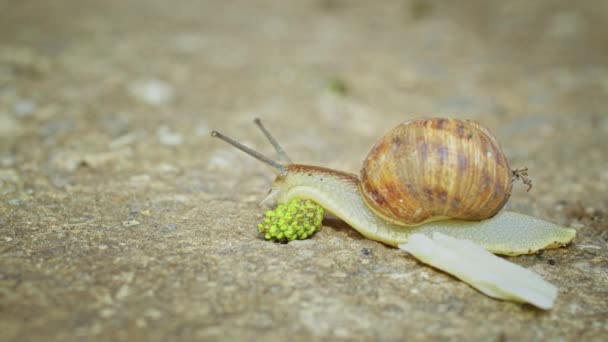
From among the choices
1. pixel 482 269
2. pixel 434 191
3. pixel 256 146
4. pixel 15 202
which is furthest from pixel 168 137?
pixel 482 269

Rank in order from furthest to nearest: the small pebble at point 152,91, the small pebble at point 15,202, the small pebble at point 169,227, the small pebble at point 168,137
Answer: the small pebble at point 152,91
the small pebble at point 168,137
the small pebble at point 15,202
the small pebble at point 169,227

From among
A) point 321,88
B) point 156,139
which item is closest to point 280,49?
point 321,88

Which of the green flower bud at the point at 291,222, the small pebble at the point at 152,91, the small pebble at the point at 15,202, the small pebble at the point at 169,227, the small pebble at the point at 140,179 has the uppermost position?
the small pebble at the point at 152,91

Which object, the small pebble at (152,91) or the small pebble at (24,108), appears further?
the small pebble at (152,91)

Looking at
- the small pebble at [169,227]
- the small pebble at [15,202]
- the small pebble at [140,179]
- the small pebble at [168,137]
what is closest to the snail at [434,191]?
the small pebble at [169,227]

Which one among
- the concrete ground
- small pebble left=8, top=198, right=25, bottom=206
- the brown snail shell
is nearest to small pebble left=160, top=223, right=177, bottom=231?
the concrete ground

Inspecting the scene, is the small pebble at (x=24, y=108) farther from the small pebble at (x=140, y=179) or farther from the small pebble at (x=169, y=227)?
the small pebble at (x=169, y=227)
